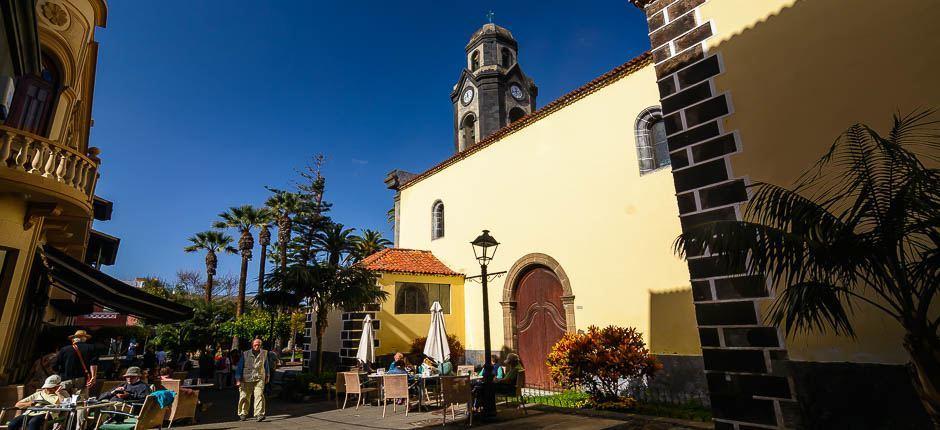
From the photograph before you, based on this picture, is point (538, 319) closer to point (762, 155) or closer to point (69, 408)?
point (762, 155)

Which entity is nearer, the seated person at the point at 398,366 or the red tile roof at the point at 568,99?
the seated person at the point at 398,366

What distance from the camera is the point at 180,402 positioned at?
795 cm

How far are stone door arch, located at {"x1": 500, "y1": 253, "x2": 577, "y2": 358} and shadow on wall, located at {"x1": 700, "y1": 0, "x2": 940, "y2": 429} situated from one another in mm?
8841

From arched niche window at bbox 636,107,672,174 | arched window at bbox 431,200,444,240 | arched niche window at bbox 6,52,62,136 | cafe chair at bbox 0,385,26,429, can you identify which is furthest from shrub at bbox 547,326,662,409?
arched niche window at bbox 6,52,62,136

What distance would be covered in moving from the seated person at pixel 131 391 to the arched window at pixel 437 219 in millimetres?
12243

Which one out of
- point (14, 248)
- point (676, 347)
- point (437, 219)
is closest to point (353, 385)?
point (14, 248)

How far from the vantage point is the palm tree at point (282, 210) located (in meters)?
30.8

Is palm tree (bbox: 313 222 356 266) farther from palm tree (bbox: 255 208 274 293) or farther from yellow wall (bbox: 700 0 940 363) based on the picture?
yellow wall (bbox: 700 0 940 363)

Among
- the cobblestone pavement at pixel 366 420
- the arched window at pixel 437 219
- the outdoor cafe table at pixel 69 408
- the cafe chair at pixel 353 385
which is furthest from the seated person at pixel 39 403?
the arched window at pixel 437 219

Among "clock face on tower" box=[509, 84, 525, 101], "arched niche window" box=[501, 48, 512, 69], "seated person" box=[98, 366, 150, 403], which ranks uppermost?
"arched niche window" box=[501, 48, 512, 69]

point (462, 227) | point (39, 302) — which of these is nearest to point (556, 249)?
point (462, 227)

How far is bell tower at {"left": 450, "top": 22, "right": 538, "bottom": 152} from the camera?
21500mm

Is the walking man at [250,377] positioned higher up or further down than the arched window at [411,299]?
further down

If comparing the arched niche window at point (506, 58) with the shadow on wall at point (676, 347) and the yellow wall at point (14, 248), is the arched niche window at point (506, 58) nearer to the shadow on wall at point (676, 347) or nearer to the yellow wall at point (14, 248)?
the shadow on wall at point (676, 347)
